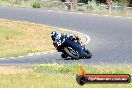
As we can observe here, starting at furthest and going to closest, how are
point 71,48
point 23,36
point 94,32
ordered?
1. point 94,32
2. point 23,36
3. point 71,48

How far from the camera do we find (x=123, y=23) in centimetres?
3838

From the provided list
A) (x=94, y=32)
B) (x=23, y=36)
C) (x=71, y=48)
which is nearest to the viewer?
(x=71, y=48)

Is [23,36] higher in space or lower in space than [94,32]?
lower

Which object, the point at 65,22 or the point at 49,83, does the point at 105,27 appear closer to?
the point at 65,22

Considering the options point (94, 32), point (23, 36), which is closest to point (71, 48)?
point (23, 36)

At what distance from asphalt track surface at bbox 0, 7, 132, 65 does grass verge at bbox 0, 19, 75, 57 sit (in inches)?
105

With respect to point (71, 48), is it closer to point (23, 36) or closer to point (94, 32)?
point (23, 36)

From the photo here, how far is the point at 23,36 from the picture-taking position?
1321 inches

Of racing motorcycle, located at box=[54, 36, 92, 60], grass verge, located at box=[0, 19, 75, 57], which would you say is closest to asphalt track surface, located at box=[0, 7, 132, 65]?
racing motorcycle, located at box=[54, 36, 92, 60]

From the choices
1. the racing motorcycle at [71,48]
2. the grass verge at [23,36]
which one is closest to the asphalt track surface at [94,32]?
the racing motorcycle at [71,48]

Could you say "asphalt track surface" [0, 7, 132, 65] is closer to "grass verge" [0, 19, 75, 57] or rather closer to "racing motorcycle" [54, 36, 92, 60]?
"racing motorcycle" [54, 36, 92, 60]

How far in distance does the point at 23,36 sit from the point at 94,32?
505cm

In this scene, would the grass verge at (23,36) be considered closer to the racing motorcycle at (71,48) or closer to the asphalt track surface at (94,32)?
the asphalt track surface at (94,32)

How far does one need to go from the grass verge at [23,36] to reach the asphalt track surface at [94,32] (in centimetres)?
267
